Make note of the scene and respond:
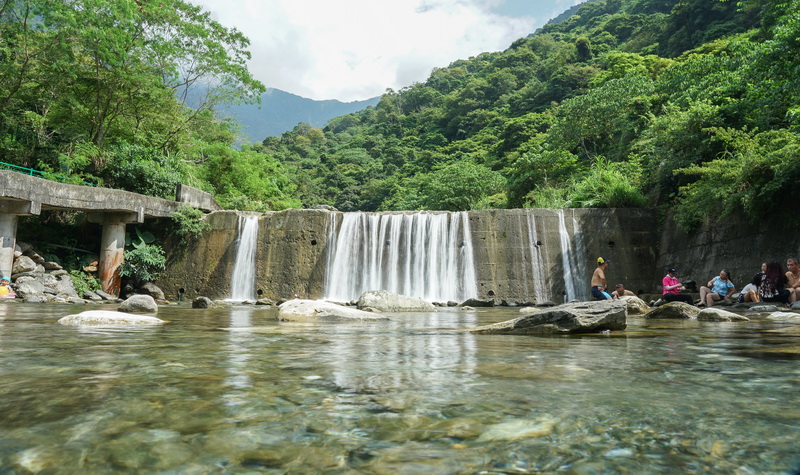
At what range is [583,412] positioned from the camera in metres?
1.75

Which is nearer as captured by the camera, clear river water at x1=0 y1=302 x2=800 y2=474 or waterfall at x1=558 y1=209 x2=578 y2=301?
clear river water at x1=0 y1=302 x2=800 y2=474

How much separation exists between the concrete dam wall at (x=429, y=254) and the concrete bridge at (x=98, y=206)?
1593mm

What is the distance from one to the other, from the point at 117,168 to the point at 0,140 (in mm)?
5052

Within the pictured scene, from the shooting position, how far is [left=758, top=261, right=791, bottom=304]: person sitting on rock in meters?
9.63

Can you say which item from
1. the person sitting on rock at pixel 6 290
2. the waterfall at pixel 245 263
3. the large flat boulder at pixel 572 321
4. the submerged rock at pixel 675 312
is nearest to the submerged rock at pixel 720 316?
the submerged rock at pixel 675 312

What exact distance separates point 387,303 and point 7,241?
11.9 m

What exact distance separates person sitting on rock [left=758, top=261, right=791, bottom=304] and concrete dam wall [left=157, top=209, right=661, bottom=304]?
21.5 feet

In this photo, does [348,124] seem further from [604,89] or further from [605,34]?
[604,89]

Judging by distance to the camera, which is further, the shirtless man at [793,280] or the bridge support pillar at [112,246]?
the bridge support pillar at [112,246]

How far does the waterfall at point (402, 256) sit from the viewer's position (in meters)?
17.3

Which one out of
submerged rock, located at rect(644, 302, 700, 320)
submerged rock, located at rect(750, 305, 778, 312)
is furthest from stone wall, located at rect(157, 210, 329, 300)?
submerged rock, located at rect(750, 305, 778, 312)

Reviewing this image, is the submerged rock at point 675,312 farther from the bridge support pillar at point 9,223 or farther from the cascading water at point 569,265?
the bridge support pillar at point 9,223

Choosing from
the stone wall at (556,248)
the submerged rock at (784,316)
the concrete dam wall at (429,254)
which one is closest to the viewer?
the submerged rock at (784,316)

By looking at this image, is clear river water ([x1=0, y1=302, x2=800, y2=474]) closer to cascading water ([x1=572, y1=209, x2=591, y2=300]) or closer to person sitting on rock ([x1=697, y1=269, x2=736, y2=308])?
person sitting on rock ([x1=697, y1=269, x2=736, y2=308])
